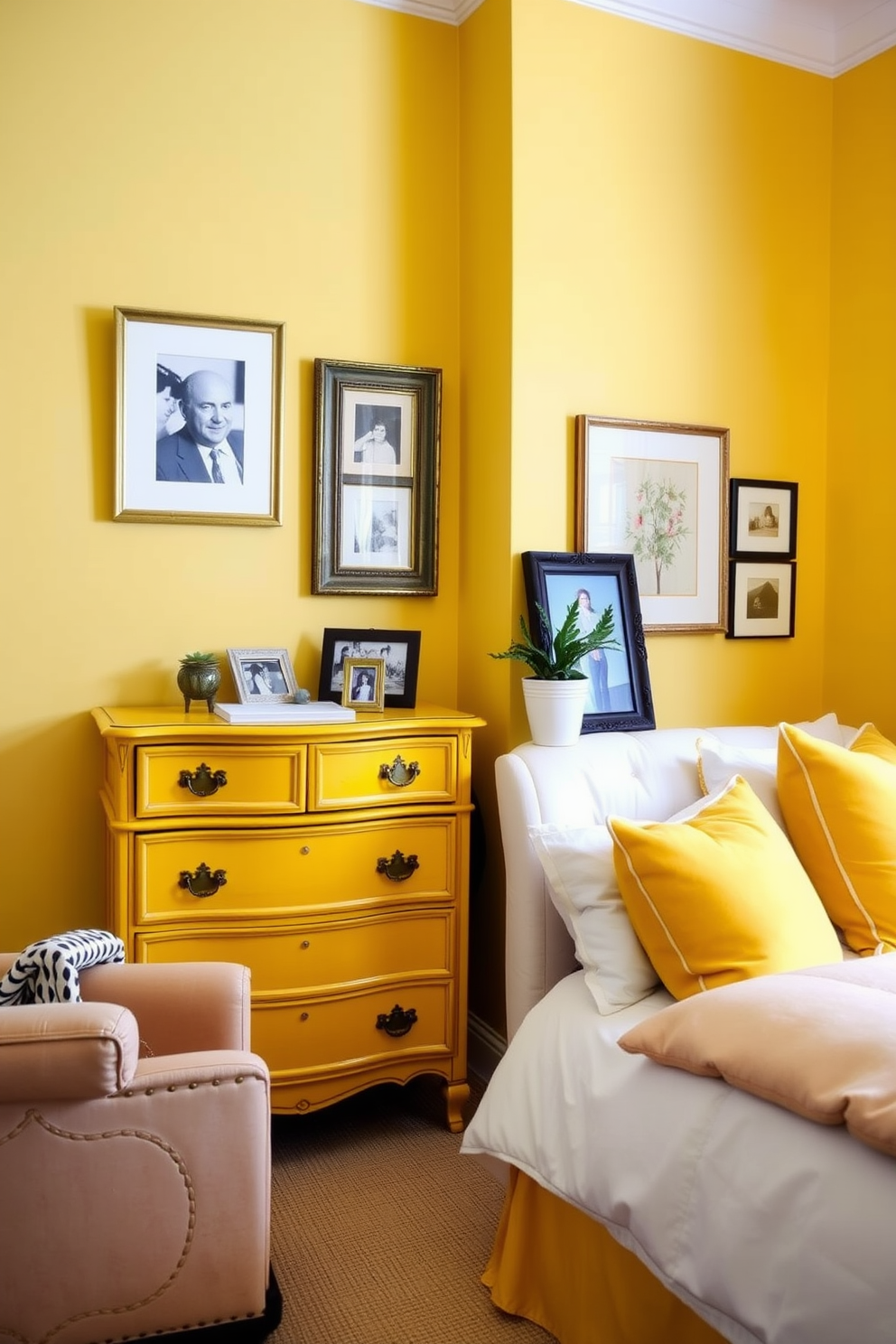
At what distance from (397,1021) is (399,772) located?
0.61 meters

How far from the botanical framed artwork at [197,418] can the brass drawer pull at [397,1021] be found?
1.29 meters

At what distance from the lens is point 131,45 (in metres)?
2.72

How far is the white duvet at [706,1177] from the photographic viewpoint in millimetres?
1336

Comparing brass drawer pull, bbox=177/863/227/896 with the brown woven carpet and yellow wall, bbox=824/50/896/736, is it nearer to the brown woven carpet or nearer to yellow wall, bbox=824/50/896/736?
the brown woven carpet

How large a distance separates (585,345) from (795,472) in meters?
0.85

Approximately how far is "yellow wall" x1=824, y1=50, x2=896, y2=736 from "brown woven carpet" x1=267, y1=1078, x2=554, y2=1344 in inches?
67.0

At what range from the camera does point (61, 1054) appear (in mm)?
1491

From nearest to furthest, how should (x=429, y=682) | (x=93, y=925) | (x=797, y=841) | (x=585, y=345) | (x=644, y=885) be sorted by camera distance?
(x=644, y=885) < (x=797, y=841) < (x=93, y=925) < (x=585, y=345) < (x=429, y=682)

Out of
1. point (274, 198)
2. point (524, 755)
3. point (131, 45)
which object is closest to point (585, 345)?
point (274, 198)

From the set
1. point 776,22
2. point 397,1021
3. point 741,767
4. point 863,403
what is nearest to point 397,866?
point 397,1021

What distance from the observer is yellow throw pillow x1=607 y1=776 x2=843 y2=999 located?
196 cm

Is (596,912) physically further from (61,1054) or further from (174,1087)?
(61,1054)

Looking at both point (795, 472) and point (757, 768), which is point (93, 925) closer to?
point (757, 768)

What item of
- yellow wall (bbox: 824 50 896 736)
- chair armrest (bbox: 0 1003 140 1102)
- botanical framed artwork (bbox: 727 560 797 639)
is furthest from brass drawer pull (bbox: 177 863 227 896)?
yellow wall (bbox: 824 50 896 736)
